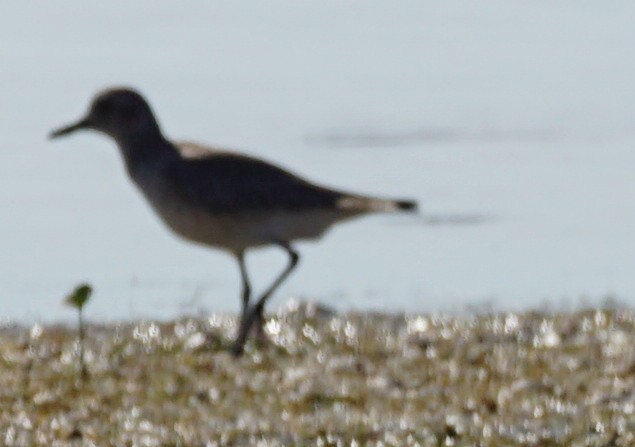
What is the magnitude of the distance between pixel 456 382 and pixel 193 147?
2.14 metres

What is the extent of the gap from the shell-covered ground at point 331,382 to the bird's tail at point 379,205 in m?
0.60

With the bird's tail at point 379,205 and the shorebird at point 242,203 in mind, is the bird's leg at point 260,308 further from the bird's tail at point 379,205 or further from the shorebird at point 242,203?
the bird's tail at point 379,205

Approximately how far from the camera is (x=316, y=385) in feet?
29.7

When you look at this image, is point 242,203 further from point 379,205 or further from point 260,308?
point 379,205

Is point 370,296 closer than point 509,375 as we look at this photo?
No

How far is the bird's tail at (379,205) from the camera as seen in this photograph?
10219mm

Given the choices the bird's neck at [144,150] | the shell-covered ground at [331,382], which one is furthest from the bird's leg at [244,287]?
the bird's neck at [144,150]

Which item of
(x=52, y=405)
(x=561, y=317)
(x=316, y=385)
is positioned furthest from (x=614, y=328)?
(x=52, y=405)

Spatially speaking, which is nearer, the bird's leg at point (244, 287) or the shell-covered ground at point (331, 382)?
the shell-covered ground at point (331, 382)

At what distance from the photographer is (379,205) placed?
33.6ft

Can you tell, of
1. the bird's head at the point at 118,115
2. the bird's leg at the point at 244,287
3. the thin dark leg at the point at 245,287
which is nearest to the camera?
the bird's leg at the point at 244,287

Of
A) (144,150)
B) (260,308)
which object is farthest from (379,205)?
(144,150)

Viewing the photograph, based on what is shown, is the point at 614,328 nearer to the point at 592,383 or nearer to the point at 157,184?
the point at 592,383

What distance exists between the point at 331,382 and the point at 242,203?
1373 mm
